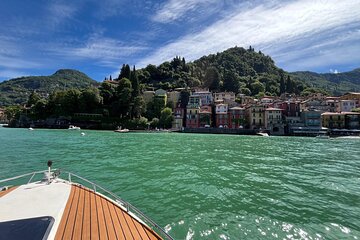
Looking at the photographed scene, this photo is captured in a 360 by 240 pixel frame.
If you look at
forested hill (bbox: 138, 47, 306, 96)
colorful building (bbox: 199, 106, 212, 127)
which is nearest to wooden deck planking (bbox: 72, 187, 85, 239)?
colorful building (bbox: 199, 106, 212, 127)

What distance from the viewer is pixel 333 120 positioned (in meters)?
64.9

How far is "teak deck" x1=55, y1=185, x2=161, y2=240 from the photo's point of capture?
340 cm

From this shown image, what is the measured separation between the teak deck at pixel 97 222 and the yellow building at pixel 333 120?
7732cm

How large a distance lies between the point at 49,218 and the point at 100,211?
107cm

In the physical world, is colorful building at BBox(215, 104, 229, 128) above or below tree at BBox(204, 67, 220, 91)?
below

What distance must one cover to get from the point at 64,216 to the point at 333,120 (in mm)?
79137

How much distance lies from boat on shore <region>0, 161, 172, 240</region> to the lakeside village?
209ft

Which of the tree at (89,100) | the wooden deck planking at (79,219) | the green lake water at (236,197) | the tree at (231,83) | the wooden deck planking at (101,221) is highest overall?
the tree at (231,83)

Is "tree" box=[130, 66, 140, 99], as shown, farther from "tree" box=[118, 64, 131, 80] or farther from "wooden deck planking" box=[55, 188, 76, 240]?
"wooden deck planking" box=[55, 188, 76, 240]

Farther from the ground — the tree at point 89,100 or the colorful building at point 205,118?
the tree at point 89,100

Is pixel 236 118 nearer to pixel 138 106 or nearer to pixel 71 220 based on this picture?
pixel 138 106

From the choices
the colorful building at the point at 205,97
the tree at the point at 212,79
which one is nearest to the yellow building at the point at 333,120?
the colorful building at the point at 205,97

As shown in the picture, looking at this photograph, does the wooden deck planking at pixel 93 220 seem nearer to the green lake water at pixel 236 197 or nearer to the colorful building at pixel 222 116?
the green lake water at pixel 236 197

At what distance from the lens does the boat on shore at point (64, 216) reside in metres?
3.18
